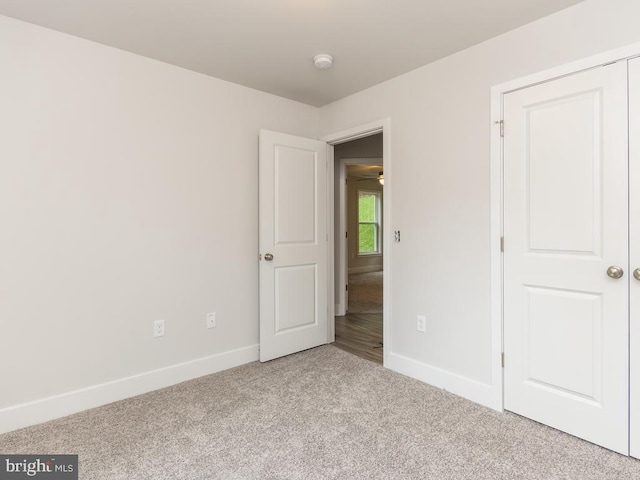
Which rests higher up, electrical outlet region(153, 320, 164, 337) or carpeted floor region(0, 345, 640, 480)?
electrical outlet region(153, 320, 164, 337)

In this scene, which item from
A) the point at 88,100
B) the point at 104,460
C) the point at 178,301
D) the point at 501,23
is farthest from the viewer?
the point at 178,301

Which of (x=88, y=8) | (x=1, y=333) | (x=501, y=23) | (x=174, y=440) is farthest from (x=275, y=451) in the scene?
(x=501, y=23)

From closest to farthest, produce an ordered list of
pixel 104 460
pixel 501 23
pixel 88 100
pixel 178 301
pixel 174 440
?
pixel 104 460
pixel 174 440
pixel 501 23
pixel 88 100
pixel 178 301

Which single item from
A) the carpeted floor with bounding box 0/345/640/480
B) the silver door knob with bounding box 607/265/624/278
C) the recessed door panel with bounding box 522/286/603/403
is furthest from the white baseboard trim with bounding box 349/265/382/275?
the silver door knob with bounding box 607/265/624/278

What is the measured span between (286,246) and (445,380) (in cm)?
169

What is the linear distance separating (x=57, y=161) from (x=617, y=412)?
3509 mm

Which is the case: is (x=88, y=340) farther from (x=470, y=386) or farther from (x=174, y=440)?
(x=470, y=386)

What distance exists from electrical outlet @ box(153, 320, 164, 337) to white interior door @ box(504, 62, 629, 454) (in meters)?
→ 2.41

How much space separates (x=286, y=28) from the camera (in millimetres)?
2152

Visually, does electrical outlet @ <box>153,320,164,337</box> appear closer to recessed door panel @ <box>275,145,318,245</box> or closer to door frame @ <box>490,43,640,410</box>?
recessed door panel @ <box>275,145,318,245</box>

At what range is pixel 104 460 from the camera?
5.76 ft

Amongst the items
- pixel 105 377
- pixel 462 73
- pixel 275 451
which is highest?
pixel 462 73

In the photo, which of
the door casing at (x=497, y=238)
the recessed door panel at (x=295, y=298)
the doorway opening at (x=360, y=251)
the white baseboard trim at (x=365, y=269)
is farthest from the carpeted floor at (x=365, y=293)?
the door casing at (x=497, y=238)

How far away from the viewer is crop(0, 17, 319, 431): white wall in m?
2.09
